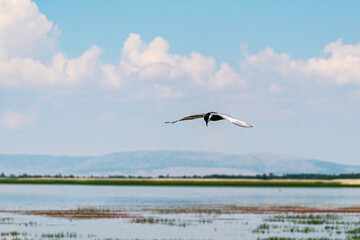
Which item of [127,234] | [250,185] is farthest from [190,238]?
[250,185]

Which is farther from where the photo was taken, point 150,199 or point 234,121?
point 150,199

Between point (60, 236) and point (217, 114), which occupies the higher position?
point (217, 114)

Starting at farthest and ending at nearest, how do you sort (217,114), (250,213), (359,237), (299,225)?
(250,213) → (299,225) → (359,237) → (217,114)

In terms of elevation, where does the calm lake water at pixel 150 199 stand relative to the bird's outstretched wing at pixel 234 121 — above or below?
below

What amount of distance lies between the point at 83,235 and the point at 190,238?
6127 millimetres

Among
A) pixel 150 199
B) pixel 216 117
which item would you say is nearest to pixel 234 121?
pixel 216 117

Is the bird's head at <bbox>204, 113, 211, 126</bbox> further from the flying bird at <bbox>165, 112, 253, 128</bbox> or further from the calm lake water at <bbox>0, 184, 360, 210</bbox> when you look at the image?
the calm lake water at <bbox>0, 184, 360, 210</bbox>

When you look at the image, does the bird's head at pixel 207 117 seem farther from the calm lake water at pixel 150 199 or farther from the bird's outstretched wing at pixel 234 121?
the calm lake water at pixel 150 199

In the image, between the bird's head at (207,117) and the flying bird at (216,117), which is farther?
the bird's head at (207,117)

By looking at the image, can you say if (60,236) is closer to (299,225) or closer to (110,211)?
(299,225)

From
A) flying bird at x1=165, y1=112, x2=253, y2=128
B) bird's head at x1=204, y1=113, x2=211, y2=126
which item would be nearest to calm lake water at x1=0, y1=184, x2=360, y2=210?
flying bird at x1=165, y1=112, x2=253, y2=128

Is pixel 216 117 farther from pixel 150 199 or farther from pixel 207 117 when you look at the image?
pixel 150 199

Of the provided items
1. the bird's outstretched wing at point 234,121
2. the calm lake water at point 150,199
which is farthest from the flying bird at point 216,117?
the calm lake water at point 150,199

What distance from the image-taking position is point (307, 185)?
189750mm
